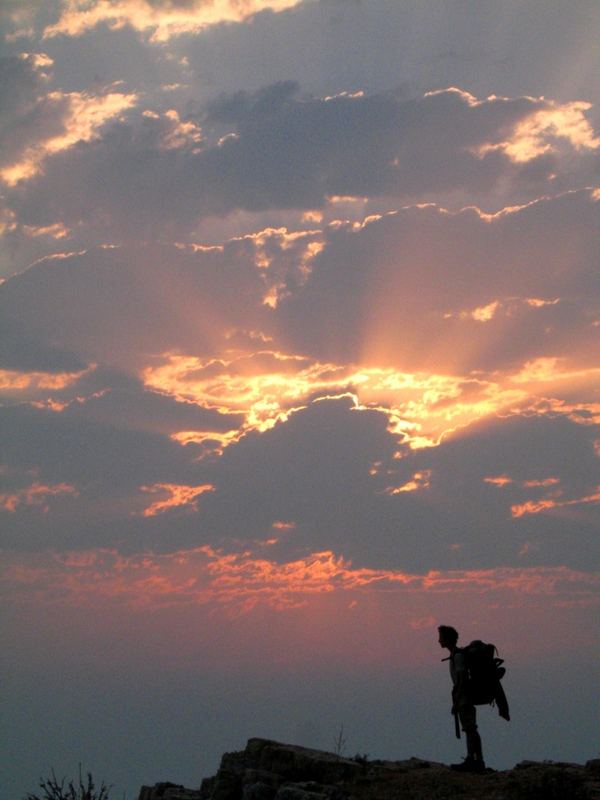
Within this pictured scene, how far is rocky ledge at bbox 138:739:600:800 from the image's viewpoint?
55.6 feet

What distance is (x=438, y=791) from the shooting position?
1734 centimetres

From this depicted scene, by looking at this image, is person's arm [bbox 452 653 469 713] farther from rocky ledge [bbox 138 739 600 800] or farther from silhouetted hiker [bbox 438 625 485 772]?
rocky ledge [bbox 138 739 600 800]

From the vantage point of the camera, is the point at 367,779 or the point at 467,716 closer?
the point at 367,779

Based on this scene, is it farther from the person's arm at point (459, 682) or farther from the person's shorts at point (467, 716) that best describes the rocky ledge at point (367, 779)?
the person's arm at point (459, 682)

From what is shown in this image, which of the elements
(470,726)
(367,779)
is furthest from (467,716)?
(367,779)

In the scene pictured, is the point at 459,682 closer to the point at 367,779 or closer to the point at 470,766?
the point at 470,766

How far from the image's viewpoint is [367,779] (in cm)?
1872

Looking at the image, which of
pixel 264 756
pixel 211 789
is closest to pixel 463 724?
pixel 264 756

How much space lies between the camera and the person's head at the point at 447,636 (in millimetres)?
20797

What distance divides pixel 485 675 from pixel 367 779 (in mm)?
3517

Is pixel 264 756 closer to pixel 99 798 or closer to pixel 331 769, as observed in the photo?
pixel 331 769

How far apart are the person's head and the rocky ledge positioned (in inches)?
101

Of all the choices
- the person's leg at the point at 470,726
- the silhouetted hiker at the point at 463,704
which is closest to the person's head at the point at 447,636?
the silhouetted hiker at the point at 463,704

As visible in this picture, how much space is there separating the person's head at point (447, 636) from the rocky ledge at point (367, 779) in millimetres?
2567
